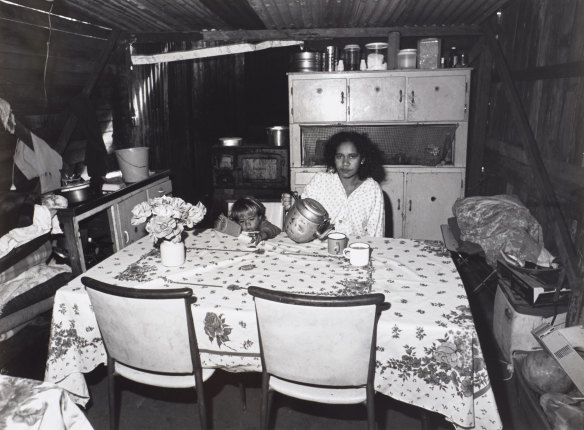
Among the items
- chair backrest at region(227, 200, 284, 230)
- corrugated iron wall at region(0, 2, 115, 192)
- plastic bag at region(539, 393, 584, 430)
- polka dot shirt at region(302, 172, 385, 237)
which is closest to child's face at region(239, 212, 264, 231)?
chair backrest at region(227, 200, 284, 230)

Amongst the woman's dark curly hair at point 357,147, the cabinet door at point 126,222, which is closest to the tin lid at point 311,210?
the woman's dark curly hair at point 357,147

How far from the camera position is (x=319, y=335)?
1698 millimetres

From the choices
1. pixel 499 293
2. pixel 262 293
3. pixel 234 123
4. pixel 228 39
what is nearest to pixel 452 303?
pixel 262 293

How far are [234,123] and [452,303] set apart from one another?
5110 millimetres

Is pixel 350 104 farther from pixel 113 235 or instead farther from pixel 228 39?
pixel 113 235

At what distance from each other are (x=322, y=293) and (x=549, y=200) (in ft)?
6.92

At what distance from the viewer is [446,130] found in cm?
529

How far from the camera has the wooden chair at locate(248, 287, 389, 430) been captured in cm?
163

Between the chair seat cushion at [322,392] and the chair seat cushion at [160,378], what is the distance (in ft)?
1.30

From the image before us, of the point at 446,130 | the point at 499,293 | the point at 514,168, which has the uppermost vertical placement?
the point at 446,130

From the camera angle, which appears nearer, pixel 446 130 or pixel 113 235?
pixel 113 235

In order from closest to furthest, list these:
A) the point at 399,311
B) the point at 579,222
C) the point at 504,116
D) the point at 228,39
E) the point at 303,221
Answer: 1. the point at 399,311
2. the point at 303,221
3. the point at 579,222
4. the point at 504,116
5. the point at 228,39

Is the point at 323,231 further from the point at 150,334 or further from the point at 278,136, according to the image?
the point at 278,136

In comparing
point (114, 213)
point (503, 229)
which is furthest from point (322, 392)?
point (114, 213)
